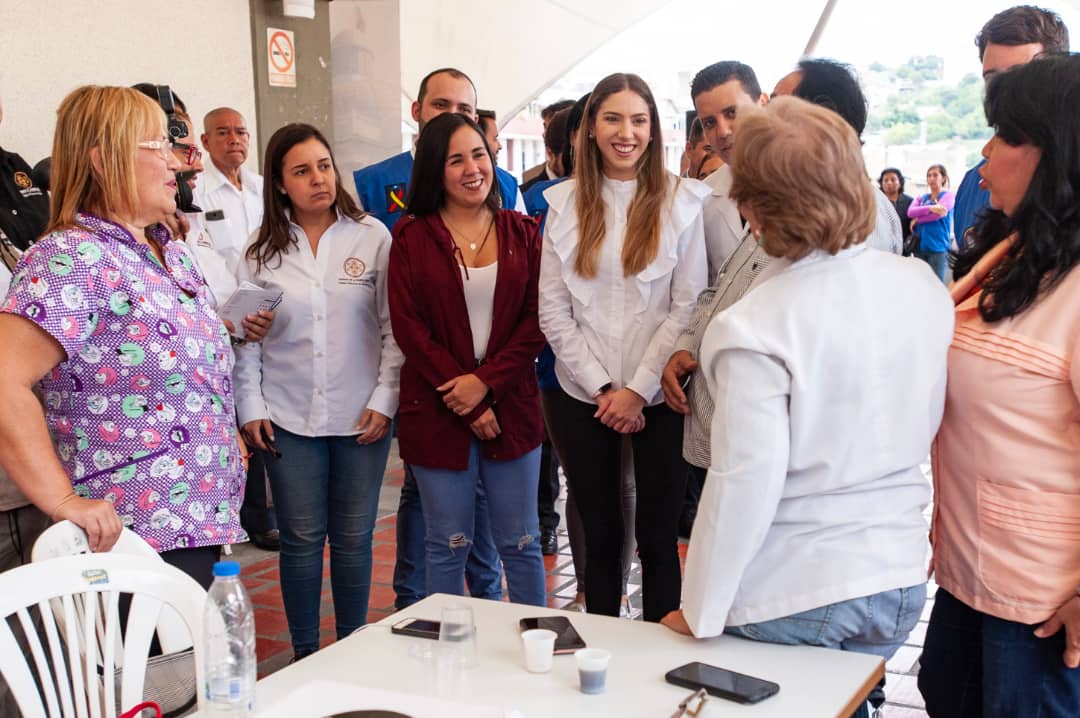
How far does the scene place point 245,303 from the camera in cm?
294

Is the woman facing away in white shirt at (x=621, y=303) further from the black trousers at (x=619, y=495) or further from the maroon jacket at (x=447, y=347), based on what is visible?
the maroon jacket at (x=447, y=347)

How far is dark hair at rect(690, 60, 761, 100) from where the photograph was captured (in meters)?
3.03

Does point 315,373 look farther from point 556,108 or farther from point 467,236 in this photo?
point 556,108

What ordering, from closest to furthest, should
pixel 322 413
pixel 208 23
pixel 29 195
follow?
pixel 29 195 < pixel 322 413 < pixel 208 23

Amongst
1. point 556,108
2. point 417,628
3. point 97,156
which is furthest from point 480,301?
point 556,108

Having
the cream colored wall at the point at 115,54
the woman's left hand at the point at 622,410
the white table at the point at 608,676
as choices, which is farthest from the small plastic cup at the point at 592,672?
the cream colored wall at the point at 115,54

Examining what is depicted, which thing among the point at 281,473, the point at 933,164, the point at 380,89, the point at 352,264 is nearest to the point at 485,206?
the point at 352,264

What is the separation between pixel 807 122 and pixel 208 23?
4.86m

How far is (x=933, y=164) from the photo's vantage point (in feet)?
39.6

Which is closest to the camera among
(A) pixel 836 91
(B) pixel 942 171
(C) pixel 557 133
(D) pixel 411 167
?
(A) pixel 836 91

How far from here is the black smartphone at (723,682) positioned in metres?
1.51

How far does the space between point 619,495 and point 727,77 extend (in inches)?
50.4

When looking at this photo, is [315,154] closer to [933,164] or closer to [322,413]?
[322,413]

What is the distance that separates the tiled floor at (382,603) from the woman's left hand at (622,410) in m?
1.16
